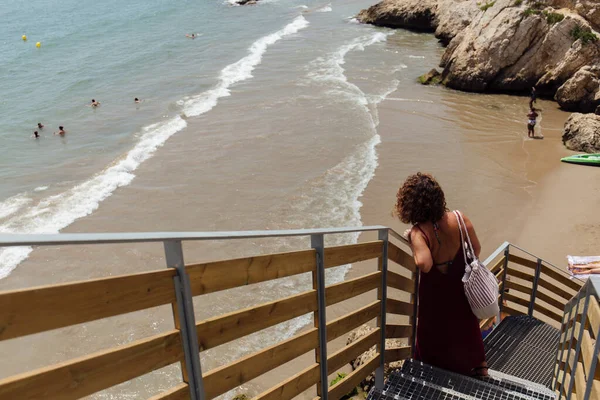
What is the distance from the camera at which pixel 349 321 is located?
3660mm

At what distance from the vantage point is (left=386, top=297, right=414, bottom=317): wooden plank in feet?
13.9

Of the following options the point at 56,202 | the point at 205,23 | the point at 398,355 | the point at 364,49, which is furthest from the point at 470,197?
the point at 205,23

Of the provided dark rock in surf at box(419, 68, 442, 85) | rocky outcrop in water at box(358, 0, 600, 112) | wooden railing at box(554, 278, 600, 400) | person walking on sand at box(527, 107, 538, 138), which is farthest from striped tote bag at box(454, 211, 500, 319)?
dark rock in surf at box(419, 68, 442, 85)

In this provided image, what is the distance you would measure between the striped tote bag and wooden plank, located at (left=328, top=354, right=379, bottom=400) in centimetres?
90

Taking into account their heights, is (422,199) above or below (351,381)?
above

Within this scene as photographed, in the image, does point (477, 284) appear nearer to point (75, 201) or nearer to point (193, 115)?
point (75, 201)

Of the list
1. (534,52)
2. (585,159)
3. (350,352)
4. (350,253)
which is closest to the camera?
(350,253)

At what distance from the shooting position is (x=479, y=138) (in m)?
17.3

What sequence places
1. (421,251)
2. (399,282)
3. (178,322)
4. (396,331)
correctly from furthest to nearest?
(396,331)
(399,282)
(421,251)
(178,322)

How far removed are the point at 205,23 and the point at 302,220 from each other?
117 ft

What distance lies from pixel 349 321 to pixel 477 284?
96 cm

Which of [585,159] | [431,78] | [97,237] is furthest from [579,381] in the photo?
[431,78]

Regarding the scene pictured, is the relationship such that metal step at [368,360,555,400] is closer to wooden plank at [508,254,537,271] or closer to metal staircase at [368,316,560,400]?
metal staircase at [368,316,560,400]

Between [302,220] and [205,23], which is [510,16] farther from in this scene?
[205,23]
